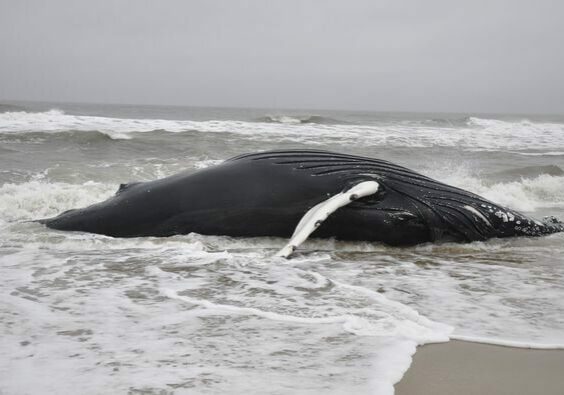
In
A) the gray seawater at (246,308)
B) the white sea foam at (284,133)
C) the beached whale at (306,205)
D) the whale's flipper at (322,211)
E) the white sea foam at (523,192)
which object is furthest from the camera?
the white sea foam at (284,133)

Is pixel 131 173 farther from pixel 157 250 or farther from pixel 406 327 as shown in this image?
pixel 406 327

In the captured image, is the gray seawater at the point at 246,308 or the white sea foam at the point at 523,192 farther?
the white sea foam at the point at 523,192

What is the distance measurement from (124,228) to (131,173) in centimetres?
712

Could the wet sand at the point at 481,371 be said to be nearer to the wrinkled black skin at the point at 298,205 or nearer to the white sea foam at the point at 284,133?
the wrinkled black skin at the point at 298,205

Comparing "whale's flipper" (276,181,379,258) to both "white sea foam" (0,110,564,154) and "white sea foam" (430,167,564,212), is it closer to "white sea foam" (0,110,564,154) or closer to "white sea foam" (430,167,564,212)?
"white sea foam" (430,167,564,212)

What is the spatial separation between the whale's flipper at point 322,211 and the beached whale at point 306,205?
22 mm

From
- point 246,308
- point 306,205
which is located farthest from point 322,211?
point 246,308

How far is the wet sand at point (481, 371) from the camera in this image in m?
2.92

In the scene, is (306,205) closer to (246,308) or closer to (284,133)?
(246,308)

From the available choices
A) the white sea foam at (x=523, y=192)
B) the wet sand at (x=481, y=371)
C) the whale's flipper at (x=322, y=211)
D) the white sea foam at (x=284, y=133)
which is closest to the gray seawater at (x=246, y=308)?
the wet sand at (x=481, y=371)

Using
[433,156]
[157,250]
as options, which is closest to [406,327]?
[157,250]

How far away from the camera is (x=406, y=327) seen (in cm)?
374

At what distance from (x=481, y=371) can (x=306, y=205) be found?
3373 mm

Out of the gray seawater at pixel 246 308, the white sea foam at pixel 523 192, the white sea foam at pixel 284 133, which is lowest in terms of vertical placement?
the gray seawater at pixel 246 308
